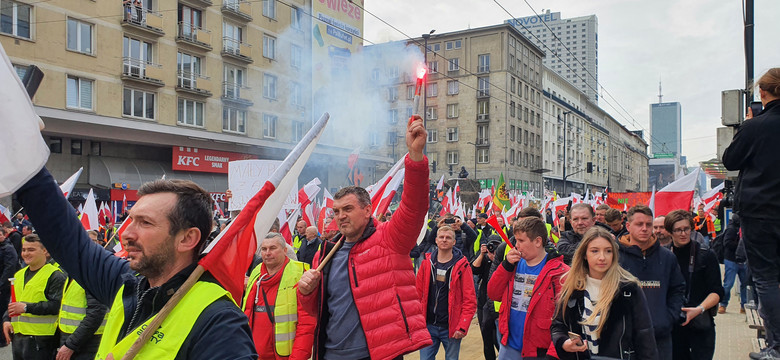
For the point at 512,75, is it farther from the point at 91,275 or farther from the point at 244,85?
the point at 91,275

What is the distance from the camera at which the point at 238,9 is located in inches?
1198

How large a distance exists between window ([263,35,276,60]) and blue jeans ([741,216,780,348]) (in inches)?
1240

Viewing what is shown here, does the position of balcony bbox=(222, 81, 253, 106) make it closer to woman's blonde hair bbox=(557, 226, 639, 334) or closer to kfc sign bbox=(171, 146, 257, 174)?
kfc sign bbox=(171, 146, 257, 174)

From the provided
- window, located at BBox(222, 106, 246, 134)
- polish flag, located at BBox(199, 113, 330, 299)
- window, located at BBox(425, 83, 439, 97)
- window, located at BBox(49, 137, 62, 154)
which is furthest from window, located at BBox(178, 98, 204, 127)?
window, located at BBox(425, 83, 439, 97)

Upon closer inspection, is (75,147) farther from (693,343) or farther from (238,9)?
(693,343)

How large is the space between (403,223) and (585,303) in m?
1.33

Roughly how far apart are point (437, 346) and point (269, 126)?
1116 inches

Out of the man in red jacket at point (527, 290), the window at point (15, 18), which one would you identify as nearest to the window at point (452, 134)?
the window at point (15, 18)

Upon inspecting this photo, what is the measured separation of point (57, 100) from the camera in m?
22.4

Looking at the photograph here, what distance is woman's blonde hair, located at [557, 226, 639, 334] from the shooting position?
3568 mm

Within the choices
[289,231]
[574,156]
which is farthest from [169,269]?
[574,156]

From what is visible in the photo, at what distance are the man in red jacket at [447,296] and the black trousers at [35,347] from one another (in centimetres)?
370

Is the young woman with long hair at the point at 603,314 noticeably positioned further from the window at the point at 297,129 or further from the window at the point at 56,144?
the window at the point at 297,129

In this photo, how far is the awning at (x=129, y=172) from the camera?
→ 24.6m
